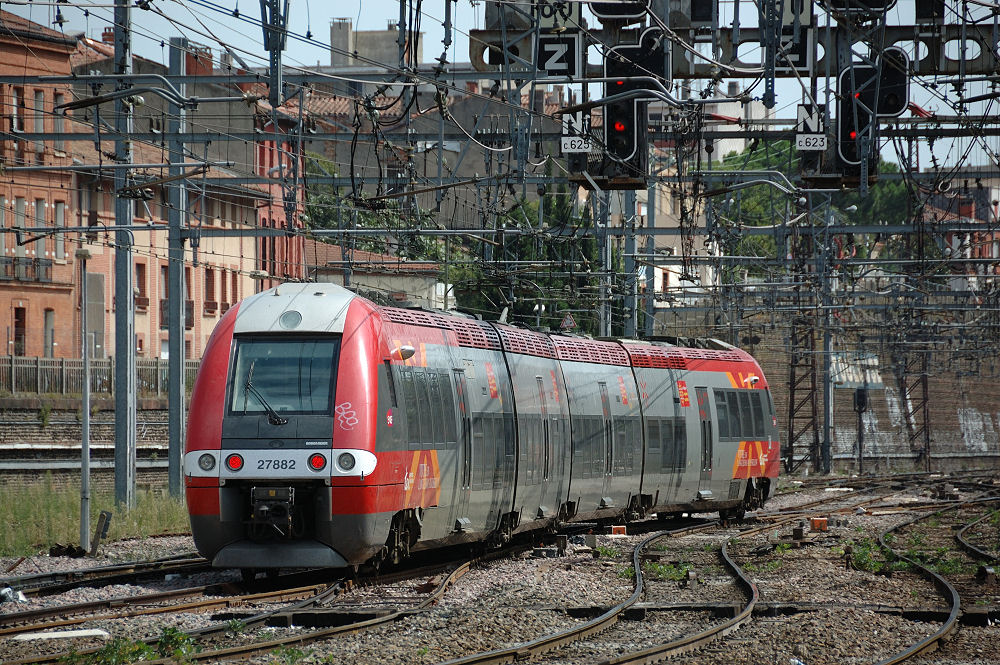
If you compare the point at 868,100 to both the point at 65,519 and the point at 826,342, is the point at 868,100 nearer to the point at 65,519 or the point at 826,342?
the point at 65,519

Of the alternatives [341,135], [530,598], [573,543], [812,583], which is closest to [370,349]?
[530,598]

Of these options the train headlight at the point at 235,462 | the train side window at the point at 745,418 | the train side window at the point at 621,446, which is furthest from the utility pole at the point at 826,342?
the train headlight at the point at 235,462

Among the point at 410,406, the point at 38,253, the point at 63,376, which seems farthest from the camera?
the point at 38,253

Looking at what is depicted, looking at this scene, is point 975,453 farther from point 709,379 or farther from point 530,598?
point 530,598

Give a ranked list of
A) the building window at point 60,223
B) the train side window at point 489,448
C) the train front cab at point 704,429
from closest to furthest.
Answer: the train side window at point 489,448, the train front cab at point 704,429, the building window at point 60,223

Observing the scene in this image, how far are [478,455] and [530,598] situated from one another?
13.5 feet

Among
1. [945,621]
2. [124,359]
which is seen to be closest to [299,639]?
[945,621]

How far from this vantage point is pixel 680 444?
26359 millimetres

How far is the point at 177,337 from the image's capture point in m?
25.4

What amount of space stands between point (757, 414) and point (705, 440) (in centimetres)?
254

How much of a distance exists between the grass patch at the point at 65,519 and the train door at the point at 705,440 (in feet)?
30.4

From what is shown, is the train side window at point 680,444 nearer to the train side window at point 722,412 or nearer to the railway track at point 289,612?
the train side window at point 722,412

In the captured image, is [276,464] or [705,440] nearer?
[276,464]

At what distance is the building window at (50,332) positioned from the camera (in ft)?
183
